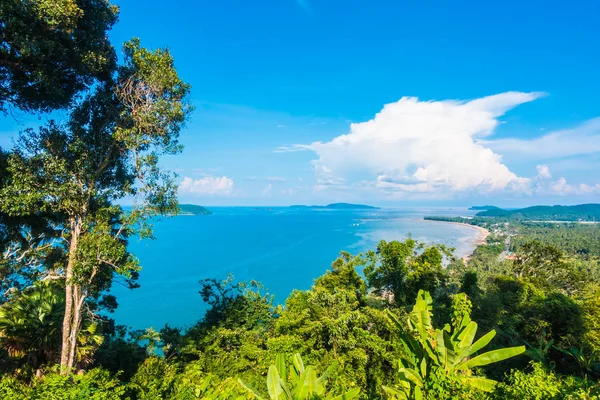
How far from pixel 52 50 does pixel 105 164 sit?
1984 mm

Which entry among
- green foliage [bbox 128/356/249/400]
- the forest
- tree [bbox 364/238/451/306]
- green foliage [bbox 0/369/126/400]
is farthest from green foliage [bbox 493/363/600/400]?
tree [bbox 364/238/451/306]

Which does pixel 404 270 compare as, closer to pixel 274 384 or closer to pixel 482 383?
pixel 482 383

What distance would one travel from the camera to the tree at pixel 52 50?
427cm

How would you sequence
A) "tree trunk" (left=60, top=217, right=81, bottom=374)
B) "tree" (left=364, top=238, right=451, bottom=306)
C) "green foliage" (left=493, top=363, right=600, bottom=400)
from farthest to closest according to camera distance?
1. "tree" (left=364, top=238, right=451, bottom=306)
2. "tree trunk" (left=60, top=217, right=81, bottom=374)
3. "green foliage" (left=493, top=363, right=600, bottom=400)

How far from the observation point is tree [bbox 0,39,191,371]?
5266 millimetres

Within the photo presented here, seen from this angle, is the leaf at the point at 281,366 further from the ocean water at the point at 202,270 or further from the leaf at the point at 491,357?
the ocean water at the point at 202,270

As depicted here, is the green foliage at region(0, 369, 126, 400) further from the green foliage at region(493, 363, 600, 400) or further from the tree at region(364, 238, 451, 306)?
the tree at region(364, 238, 451, 306)

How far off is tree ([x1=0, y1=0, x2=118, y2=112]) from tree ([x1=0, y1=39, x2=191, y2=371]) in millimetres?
410

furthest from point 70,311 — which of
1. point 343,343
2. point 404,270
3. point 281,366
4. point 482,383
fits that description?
point 404,270

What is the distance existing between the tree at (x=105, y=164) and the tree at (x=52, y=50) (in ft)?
1.35

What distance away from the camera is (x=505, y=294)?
15.3 m

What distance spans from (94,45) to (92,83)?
2.39ft

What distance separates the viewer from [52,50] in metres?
4.64

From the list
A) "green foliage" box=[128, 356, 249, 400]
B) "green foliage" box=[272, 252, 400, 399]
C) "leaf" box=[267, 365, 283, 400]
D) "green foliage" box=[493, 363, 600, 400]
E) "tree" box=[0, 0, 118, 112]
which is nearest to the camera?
"green foliage" box=[493, 363, 600, 400]
